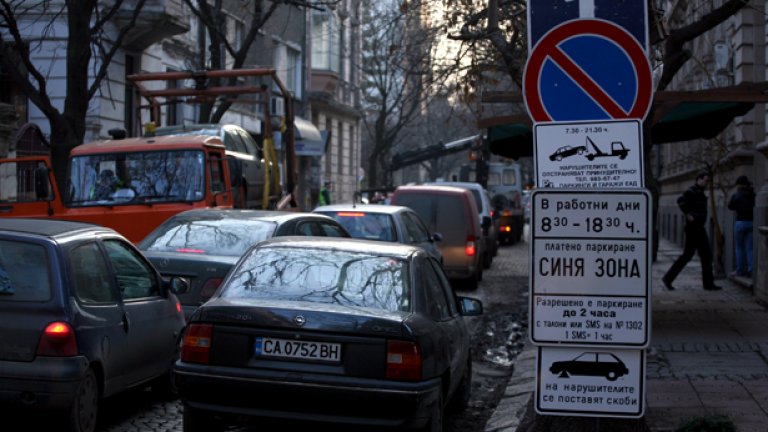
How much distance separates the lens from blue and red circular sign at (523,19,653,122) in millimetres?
5758

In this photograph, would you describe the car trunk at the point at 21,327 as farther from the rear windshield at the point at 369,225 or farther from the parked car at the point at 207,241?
the rear windshield at the point at 369,225

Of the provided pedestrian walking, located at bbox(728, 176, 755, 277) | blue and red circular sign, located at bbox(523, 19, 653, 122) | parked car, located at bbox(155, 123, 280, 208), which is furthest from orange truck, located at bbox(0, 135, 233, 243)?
blue and red circular sign, located at bbox(523, 19, 653, 122)

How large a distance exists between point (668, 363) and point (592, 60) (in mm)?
5064

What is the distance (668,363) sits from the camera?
1012cm

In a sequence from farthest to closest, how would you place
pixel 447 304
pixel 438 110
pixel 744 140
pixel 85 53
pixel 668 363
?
pixel 438 110
pixel 744 140
pixel 85 53
pixel 668 363
pixel 447 304

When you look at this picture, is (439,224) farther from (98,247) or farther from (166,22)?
(98,247)

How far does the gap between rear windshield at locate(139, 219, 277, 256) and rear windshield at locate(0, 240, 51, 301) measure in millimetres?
3192

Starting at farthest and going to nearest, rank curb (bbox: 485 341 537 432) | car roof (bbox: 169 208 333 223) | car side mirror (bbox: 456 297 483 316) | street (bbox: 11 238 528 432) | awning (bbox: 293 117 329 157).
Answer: awning (bbox: 293 117 329 157) < car roof (bbox: 169 208 333 223) < car side mirror (bbox: 456 297 483 316) < curb (bbox: 485 341 537 432) < street (bbox: 11 238 528 432)

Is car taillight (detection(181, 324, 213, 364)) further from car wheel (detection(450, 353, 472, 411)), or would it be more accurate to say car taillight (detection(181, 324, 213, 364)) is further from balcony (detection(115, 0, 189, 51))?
balcony (detection(115, 0, 189, 51))

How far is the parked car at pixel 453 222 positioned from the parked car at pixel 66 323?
12175mm

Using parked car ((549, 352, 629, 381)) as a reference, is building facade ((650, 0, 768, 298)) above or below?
above

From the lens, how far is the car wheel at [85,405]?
276 inches

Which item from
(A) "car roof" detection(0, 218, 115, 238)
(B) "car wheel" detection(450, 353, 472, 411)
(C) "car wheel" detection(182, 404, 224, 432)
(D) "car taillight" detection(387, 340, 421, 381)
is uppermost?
(A) "car roof" detection(0, 218, 115, 238)

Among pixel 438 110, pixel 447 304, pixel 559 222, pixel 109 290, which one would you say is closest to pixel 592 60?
pixel 559 222
